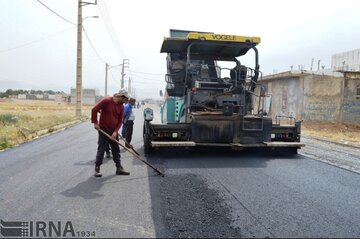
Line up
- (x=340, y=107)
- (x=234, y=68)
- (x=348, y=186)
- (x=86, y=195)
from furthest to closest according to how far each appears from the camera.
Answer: (x=340, y=107) < (x=234, y=68) < (x=348, y=186) < (x=86, y=195)

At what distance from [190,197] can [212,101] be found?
13.7 ft

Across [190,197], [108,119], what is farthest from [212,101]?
[190,197]

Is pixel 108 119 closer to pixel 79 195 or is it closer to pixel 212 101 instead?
pixel 79 195

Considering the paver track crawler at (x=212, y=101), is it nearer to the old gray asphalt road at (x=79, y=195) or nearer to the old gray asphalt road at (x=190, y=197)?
the old gray asphalt road at (x=190, y=197)

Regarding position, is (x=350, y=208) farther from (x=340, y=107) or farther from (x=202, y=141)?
(x=340, y=107)

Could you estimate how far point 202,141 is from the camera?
841cm

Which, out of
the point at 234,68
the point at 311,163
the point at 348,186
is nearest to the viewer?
the point at 348,186

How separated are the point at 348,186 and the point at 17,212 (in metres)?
5.02

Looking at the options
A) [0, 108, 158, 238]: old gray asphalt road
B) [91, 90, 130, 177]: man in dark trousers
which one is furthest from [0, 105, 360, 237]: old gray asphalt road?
[91, 90, 130, 177]: man in dark trousers

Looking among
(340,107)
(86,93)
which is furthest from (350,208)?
(86,93)

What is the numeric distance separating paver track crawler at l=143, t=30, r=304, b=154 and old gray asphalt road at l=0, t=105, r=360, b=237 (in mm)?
533

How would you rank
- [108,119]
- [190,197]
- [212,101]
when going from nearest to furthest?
[190,197] < [108,119] < [212,101]

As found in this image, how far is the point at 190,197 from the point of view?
16.9ft

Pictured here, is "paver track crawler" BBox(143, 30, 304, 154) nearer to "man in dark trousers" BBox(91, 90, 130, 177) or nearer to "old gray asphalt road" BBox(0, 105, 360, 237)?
"old gray asphalt road" BBox(0, 105, 360, 237)
